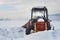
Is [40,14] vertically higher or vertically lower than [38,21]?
higher

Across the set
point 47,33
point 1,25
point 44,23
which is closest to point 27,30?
point 44,23

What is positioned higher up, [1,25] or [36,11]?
[36,11]

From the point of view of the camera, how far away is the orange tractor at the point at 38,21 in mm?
5383

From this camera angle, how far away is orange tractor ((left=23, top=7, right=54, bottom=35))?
5.38 m

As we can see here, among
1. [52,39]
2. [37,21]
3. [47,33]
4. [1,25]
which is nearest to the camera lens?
[52,39]

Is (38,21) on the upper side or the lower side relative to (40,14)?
lower

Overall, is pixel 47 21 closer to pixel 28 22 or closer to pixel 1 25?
pixel 28 22

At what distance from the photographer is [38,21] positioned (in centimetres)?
537

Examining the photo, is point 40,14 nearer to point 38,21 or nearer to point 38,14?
point 38,14

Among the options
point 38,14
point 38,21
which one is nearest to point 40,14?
point 38,14

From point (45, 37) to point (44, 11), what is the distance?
1.15 m

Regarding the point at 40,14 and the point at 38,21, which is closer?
the point at 38,21

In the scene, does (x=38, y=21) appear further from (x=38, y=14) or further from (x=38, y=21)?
(x=38, y=14)

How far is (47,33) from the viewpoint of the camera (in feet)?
16.0
